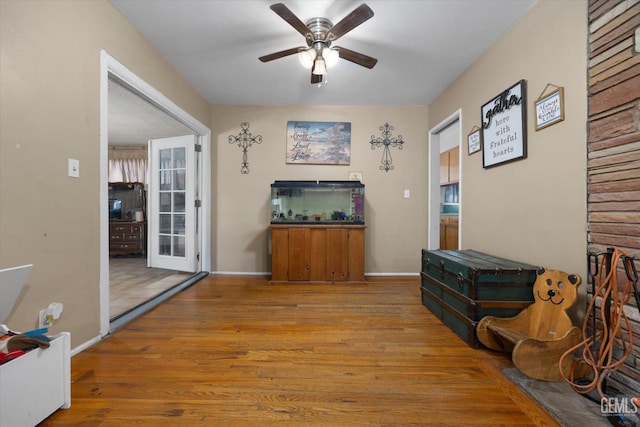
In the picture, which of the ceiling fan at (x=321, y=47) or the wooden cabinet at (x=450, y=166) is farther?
the wooden cabinet at (x=450, y=166)

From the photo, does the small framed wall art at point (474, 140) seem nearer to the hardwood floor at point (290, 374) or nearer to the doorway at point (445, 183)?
the doorway at point (445, 183)

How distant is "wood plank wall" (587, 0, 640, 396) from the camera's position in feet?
4.21

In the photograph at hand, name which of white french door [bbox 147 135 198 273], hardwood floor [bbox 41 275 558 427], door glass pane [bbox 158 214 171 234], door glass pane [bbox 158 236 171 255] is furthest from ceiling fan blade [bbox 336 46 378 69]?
door glass pane [bbox 158 236 171 255]

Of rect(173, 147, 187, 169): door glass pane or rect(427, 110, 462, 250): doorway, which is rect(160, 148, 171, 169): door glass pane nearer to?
rect(173, 147, 187, 169): door glass pane

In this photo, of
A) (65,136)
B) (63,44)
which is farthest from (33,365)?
(63,44)

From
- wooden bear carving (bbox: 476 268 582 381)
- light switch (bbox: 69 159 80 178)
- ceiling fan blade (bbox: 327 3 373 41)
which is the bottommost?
wooden bear carving (bbox: 476 268 582 381)

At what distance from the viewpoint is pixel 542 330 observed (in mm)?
1653

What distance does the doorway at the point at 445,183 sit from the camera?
11.9 ft

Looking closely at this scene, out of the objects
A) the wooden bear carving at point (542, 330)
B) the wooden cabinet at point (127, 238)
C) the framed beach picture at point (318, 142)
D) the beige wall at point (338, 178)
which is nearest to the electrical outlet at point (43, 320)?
the beige wall at point (338, 178)

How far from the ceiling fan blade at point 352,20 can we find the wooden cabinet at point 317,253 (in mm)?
2067

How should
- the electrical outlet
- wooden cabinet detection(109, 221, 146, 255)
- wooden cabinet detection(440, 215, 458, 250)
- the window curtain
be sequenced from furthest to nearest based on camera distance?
the window curtain
wooden cabinet detection(109, 221, 146, 255)
wooden cabinet detection(440, 215, 458, 250)
the electrical outlet

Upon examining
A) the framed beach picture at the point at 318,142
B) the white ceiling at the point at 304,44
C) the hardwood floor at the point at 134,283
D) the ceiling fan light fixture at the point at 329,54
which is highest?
the white ceiling at the point at 304,44

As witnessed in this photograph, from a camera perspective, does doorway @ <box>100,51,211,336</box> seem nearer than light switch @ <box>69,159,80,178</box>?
No

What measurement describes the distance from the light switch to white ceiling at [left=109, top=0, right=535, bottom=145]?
1.24 metres
